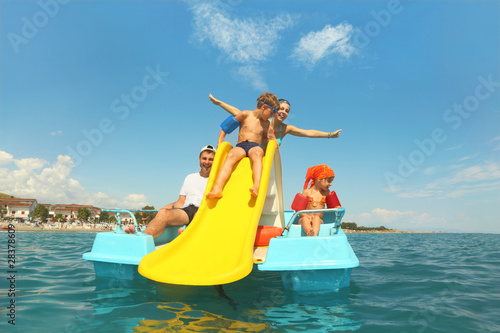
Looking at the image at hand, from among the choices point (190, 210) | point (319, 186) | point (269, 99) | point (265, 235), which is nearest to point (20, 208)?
point (190, 210)

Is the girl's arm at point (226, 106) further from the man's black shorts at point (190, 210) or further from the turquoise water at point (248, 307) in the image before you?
the turquoise water at point (248, 307)

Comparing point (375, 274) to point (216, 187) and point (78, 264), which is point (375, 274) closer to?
point (216, 187)

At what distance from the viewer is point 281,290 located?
3.53 metres

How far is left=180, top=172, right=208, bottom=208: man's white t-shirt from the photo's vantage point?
16.2 feet

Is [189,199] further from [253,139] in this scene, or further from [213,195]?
[253,139]

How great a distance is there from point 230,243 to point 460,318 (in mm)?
2382

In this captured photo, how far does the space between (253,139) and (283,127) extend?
1.01m

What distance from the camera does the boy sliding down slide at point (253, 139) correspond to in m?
4.17

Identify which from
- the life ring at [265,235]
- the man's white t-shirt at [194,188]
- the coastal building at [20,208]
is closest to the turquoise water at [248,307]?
the life ring at [265,235]

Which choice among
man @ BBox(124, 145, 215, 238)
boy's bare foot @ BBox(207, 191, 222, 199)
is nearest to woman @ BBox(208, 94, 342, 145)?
man @ BBox(124, 145, 215, 238)

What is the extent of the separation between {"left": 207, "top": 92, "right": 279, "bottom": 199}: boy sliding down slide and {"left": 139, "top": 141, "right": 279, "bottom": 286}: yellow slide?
0.38 ft

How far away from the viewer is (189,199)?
16.3 feet

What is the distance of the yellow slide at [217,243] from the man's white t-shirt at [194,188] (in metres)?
0.70

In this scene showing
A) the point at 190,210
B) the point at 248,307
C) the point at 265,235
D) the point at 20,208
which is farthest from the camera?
the point at 20,208
